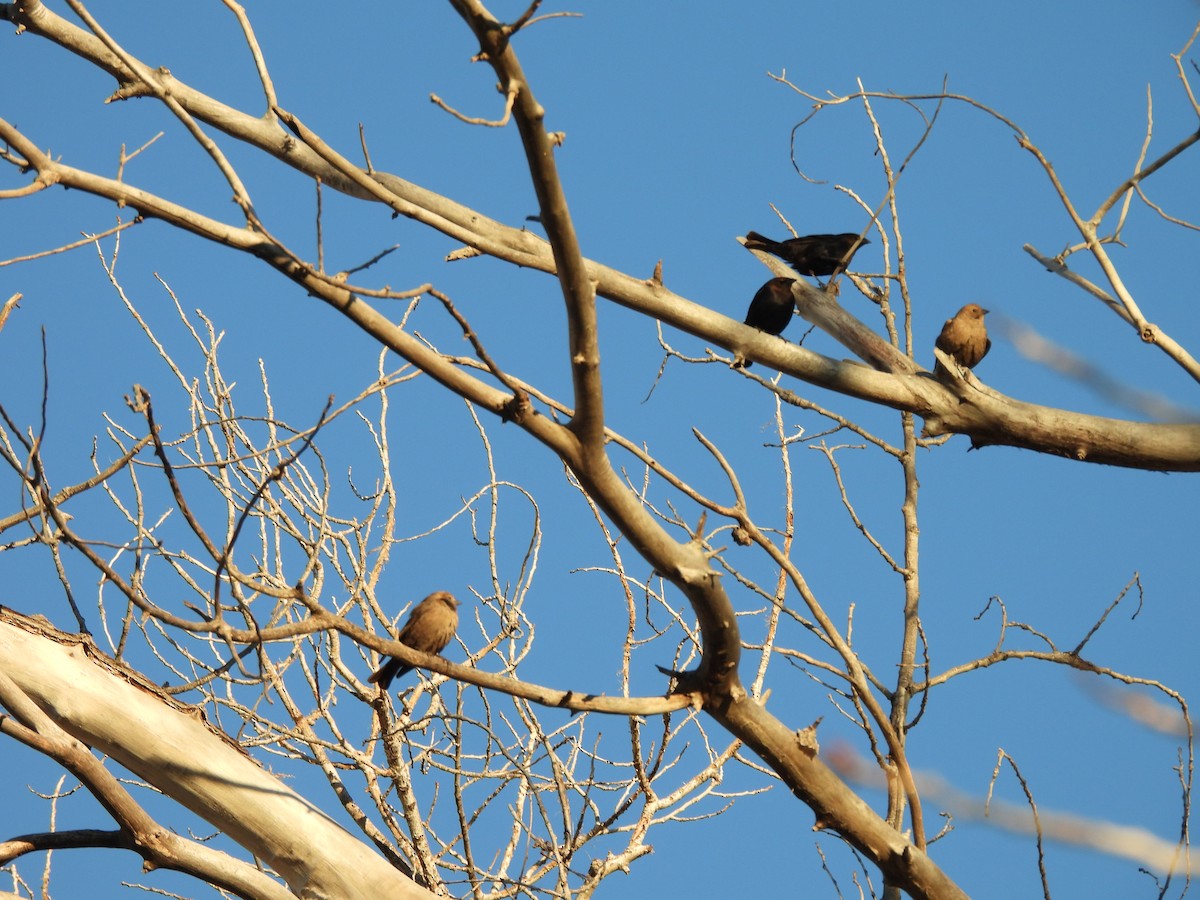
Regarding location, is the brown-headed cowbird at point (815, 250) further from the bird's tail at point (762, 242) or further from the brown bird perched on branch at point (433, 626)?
the brown bird perched on branch at point (433, 626)

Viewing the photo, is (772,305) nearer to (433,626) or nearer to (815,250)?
(815,250)

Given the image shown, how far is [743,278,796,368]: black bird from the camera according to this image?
6.61 m

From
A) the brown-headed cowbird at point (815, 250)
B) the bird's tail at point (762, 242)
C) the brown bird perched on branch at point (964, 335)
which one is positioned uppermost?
the bird's tail at point (762, 242)

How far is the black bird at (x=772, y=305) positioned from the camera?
6605 millimetres

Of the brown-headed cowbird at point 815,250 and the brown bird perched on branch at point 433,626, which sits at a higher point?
the brown-headed cowbird at point 815,250

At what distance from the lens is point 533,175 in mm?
2156

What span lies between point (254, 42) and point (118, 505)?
2.29 m

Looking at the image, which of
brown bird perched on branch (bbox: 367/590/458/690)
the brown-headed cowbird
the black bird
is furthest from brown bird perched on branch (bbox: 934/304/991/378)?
brown bird perched on branch (bbox: 367/590/458/690)

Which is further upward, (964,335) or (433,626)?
(964,335)

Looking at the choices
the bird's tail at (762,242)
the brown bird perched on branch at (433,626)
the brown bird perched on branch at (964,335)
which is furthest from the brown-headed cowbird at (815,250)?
the brown bird perched on branch at (433,626)

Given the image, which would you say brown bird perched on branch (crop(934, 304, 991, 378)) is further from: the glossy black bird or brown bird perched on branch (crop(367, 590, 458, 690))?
brown bird perched on branch (crop(367, 590, 458, 690))

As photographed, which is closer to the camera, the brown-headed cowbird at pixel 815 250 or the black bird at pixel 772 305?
the brown-headed cowbird at pixel 815 250

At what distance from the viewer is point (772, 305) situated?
662cm

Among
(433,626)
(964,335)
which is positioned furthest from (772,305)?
(433,626)
